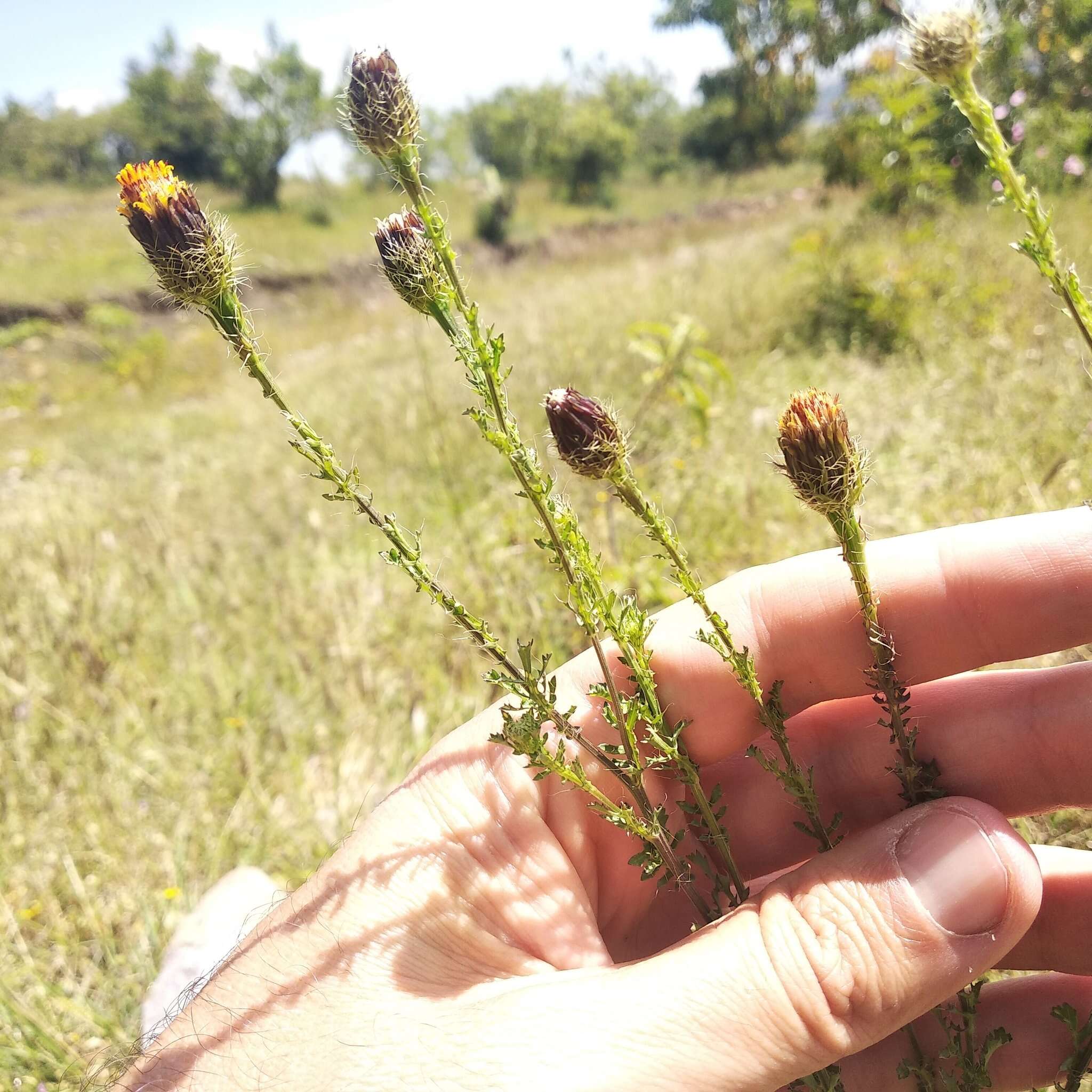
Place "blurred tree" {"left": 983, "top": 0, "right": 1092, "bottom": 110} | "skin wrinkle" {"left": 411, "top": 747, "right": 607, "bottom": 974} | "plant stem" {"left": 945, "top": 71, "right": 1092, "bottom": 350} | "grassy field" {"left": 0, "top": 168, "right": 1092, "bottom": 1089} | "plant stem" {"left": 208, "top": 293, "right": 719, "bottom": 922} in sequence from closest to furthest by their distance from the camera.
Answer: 1. "plant stem" {"left": 945, "top": 71, "right": 1092, "bottom": 350}
2. "plant stem" {"left": 208, "top": 293, "right": 719, "bottom": 922}
3. "skin wrinkle" {"left": 411, "top": 747, "right": 607, "bottom": 974}
4. "grassy field" {"left": 0, "top": 168, "right": 1092, "bottom": 1089}
5. "blurred tree" {"left": 983, "top": 0, "right": 1092, "bottom": 110}

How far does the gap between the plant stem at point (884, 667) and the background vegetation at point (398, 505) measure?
726 mm

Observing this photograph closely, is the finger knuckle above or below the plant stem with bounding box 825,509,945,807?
below

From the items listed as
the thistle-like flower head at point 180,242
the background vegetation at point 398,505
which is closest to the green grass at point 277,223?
the background vegetation at point 398,505

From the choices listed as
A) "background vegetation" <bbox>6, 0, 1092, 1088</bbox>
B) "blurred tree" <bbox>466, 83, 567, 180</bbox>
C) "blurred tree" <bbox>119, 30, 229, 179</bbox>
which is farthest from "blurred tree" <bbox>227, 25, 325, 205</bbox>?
"background vegetation" <bbox>6, 0, 1092, 1088</bbox>

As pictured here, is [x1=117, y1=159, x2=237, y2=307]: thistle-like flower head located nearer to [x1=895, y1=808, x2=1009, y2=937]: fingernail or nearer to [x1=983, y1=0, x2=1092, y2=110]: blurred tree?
[x1=895, y1=808, x2=1009, y2=937]: fingernail

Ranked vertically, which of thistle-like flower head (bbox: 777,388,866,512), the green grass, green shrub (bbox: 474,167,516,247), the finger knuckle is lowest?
the finger knuckle

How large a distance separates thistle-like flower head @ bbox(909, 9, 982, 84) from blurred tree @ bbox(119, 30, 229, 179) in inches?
1861

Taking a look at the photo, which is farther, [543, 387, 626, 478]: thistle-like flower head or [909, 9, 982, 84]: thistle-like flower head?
[543, 387, 626, 478]: thistle-like flower head

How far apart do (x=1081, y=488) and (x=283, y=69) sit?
51.6 metres

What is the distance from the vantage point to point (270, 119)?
136 feet

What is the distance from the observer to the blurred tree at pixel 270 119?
1570 inches

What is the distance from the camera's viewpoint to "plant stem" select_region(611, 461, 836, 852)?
0.99 m

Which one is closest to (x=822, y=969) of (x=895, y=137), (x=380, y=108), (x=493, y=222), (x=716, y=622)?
(x=716, y=622)

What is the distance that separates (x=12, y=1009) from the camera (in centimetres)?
192
